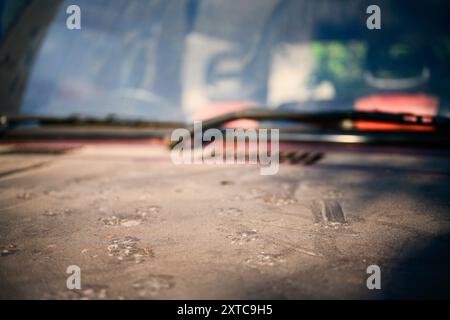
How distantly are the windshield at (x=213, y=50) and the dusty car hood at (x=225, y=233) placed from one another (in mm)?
3174

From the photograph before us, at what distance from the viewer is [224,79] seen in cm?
623

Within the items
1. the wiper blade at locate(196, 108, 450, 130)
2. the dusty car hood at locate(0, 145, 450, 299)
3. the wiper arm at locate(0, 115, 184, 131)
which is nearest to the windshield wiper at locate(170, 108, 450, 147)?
the wiper blade at locate(196, 108, 450, 130)

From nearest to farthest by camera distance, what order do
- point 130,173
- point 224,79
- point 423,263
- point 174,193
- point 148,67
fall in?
point 423,263, point 174,193, point 130,173, point 224,79, point 148,67

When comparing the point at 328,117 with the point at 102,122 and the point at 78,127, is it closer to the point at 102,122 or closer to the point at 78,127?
the point at 102,122

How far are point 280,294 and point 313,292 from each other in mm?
65

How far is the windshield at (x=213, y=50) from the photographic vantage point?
496 cm

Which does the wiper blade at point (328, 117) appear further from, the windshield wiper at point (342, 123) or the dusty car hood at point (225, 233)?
the dusty car hood at point (225, 233)

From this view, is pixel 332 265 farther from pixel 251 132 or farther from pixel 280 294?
pixel 251 132

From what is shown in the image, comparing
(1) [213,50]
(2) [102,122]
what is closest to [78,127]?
(2) [102,122]

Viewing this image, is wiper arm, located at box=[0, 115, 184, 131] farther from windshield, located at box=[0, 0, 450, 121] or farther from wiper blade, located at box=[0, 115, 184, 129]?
windshield, located at box=[0, 0, 450, 121]

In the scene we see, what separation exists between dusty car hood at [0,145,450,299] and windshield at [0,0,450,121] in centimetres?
317

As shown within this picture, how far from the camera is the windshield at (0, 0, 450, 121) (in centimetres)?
Result: 496
